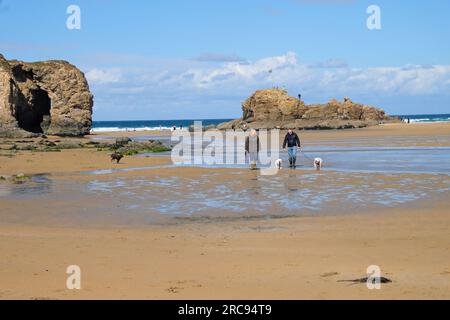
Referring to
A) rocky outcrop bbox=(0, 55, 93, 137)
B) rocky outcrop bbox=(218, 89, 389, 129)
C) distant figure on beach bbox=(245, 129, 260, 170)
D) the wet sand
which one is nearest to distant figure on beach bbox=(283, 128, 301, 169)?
distant figure on beach bbox=(245, 129, 260, 170)

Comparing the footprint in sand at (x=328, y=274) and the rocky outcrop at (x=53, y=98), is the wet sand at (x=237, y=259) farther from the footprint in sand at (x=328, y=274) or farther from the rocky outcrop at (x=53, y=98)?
the rocky outcrop at (x=53, y=98)

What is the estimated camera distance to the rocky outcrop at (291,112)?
A: 92812 millimetres

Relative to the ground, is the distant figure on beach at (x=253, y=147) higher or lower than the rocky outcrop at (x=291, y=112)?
lower

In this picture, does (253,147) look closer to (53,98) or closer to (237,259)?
(237,259)

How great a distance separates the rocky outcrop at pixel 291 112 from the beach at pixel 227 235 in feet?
235

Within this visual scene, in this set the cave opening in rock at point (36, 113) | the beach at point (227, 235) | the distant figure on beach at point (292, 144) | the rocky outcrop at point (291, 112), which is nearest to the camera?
the beach at point (227, 235)

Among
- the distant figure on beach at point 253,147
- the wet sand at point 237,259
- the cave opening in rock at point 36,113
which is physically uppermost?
the cave opening in rock at point 36,113

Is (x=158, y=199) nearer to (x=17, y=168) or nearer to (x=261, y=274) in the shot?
(x=261, y=274)

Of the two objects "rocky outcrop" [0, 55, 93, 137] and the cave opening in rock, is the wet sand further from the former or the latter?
"rocky outcrop" [0, 55, 93, 137]

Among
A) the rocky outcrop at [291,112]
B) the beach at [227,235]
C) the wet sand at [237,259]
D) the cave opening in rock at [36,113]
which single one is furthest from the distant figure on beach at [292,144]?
the rocky outcrop at [291,112]

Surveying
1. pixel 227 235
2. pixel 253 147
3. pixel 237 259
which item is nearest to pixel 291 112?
pixel 253 147

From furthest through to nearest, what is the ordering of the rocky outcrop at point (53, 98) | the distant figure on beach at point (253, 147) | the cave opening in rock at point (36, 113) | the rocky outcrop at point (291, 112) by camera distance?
the rocky outcrop at point (291, 112) → the rocky outcrop at point (53, 98) → the cave opening in rock at point (36, 113) → the distant figure on beach at point (253, 147)
